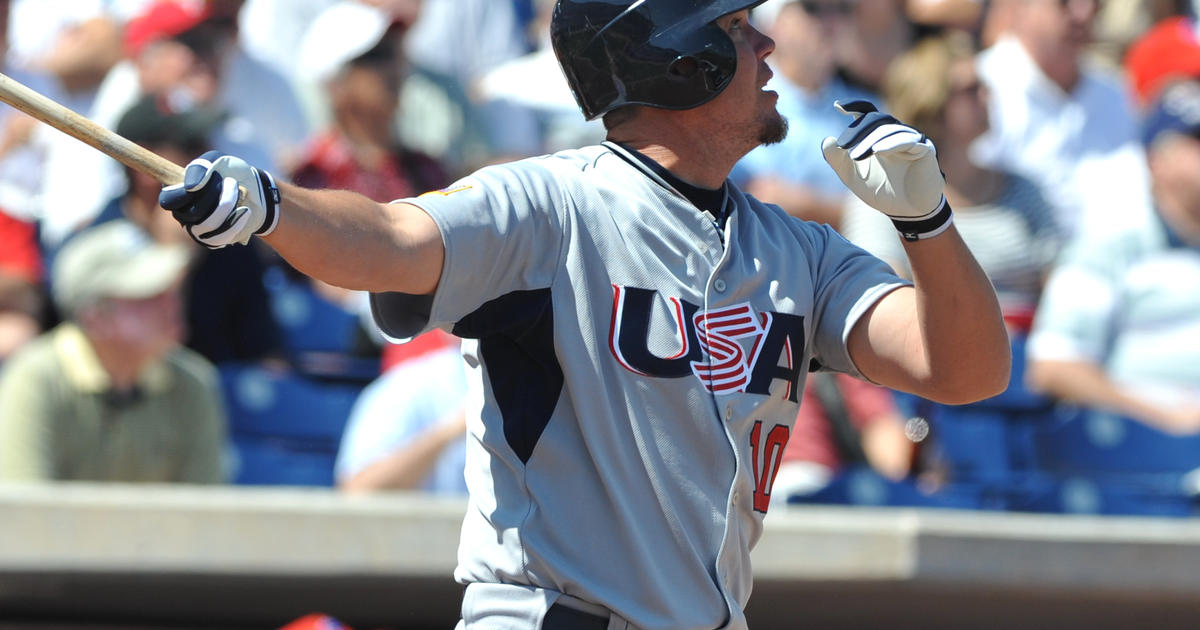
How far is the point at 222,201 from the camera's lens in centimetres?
178

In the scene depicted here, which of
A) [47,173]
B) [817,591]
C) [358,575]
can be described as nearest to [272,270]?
[47,173]

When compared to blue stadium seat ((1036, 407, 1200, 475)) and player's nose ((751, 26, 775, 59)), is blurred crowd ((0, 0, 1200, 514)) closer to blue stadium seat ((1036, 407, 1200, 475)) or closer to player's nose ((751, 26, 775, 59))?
blue stadium seat ((1036, 407, 1200, 475))

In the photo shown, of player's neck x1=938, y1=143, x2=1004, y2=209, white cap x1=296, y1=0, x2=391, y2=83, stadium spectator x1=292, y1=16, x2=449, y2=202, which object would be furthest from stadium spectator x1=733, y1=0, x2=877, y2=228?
white cap x1=296, y1=0, x2=391, y2=83

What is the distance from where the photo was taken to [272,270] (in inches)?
210

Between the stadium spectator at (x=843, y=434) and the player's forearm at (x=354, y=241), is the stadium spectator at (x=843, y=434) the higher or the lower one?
the lower one

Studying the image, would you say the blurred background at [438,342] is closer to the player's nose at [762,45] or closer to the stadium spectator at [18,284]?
the stadium spectator at [18,284]

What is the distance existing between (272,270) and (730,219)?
10.9ft

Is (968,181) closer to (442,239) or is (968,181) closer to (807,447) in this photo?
(807,447)

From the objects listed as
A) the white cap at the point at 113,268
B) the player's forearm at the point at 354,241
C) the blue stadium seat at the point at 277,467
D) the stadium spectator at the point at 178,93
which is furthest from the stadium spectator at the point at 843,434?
the player's forearm at the point at 354,241

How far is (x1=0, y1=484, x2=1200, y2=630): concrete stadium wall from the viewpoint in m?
3.93

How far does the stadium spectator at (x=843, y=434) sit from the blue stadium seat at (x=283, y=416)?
140cm

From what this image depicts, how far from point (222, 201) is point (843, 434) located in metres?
3.31

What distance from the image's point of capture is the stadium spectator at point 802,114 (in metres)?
5.36

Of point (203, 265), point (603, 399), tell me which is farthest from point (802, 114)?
point (603, 399)
